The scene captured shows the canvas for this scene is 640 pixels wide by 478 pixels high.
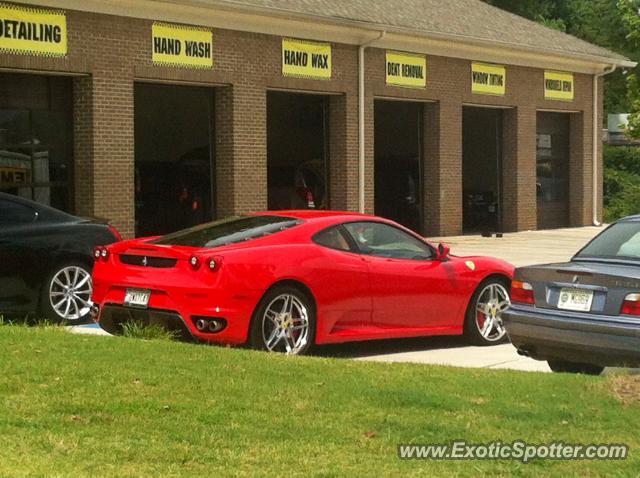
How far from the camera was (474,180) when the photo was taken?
105ft

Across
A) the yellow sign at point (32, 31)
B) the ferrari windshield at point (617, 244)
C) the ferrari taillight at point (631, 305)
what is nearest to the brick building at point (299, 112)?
the yellow sign at point (32, 31)

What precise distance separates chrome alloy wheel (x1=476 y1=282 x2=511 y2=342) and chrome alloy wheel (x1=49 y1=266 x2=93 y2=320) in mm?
4086

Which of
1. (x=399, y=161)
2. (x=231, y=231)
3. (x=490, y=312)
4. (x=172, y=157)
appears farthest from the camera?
(x=399, y=161)

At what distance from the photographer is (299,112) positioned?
2642cm

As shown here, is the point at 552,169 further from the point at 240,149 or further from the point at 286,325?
the point at 286,325

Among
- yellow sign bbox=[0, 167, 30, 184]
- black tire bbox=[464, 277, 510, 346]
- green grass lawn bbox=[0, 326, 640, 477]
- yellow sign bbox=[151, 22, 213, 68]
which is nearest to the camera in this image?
green grass lawn bbox=[0, 326, 640, 477]

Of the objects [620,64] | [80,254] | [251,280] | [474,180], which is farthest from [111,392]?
[620,64]

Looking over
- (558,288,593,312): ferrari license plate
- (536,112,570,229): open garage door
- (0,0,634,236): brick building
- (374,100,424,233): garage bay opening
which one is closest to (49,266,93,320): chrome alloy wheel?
(558,288,593,312): ferrari license plate

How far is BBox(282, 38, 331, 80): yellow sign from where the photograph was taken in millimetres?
24312

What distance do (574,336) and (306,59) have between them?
1697 centimetres

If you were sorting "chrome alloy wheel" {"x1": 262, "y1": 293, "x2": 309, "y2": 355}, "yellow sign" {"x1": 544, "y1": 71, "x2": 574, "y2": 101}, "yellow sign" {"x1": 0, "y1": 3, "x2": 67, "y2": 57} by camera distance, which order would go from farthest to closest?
1. "yellow sign" {"x1": 544, "y1": 71, "x2": 574, "y2": 101}
2. "yellow sign" {"x1": 0, "y1": 3, "x2": 67, "y2": 57}
3. "chrome alloy wheel" {"x1": 262, "y1": 293, "x2": 309, "y2": 355}

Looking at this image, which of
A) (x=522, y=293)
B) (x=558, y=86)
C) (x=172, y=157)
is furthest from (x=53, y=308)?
(x=558, y=86)

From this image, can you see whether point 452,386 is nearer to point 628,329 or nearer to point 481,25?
point 628,329

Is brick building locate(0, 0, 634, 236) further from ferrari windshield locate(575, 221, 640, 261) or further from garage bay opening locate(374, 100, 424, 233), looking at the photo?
ferrari windshield locate(575, 221, 640, 261)
